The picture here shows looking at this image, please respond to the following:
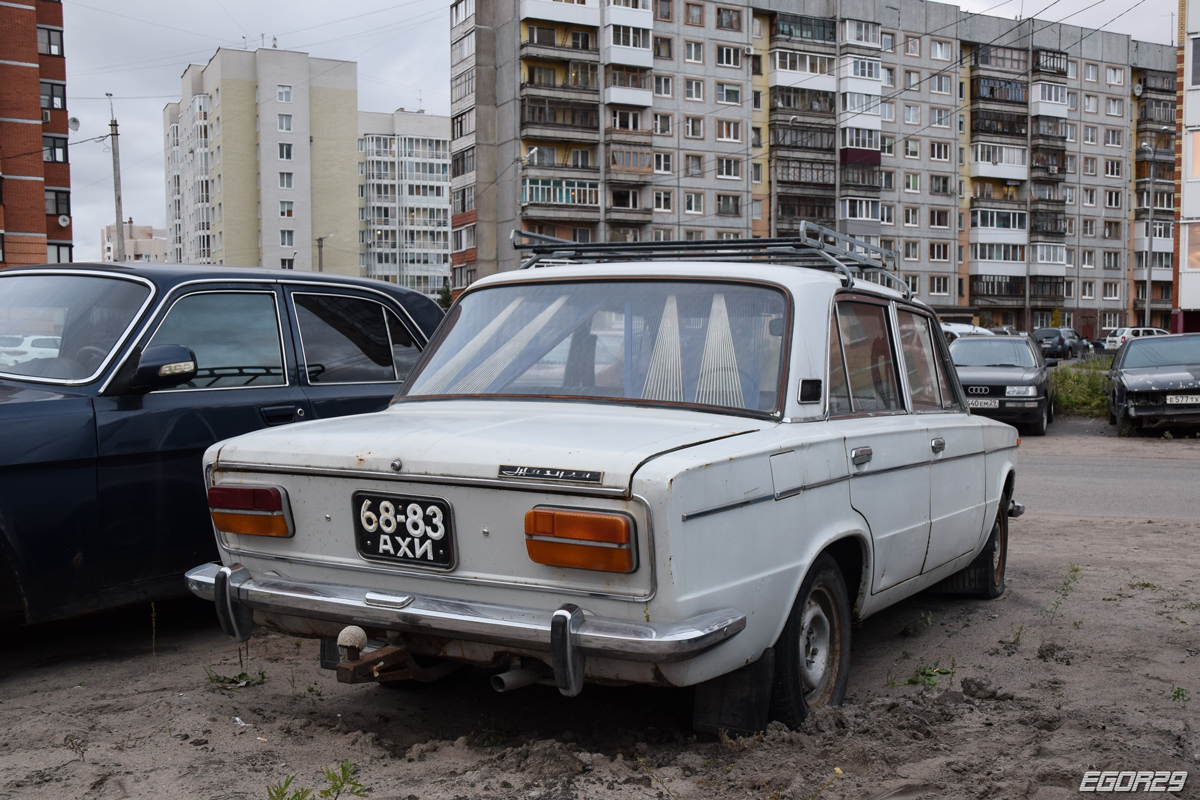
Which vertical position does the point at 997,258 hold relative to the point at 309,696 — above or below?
above

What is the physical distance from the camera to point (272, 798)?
11.1 feet

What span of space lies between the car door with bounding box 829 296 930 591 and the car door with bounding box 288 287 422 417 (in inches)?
104

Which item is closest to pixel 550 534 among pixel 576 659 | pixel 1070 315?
pixel 576 659

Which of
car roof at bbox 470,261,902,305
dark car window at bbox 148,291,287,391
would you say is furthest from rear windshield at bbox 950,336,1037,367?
car roof at bbox 470,261,902,305

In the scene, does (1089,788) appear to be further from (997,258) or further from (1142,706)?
(997,258)

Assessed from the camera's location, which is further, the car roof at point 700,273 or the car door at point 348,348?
the car door at point 348,348

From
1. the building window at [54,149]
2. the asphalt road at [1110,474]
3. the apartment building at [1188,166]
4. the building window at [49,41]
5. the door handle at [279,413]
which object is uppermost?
the building window at [49,41]

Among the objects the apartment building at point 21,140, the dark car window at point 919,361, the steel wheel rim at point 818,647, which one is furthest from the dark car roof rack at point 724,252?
the apartment building at point 21,140

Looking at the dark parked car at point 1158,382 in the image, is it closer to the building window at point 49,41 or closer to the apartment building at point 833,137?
the apartment building at point 833,137

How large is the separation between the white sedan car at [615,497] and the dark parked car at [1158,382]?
48.9 feet

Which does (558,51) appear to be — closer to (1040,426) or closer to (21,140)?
(21,140)

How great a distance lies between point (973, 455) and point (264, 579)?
3547 millimetres

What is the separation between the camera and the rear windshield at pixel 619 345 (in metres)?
4.23

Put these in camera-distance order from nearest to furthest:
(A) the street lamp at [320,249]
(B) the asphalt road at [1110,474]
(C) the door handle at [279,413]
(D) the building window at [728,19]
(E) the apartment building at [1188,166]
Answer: (C) the door handle at [279,413]
(B) the asphalt road at [1110,474]
(E) the apartment building at [1188,166]
(A) the street lamp at [320,249]
(D) the building window at [728,19]
